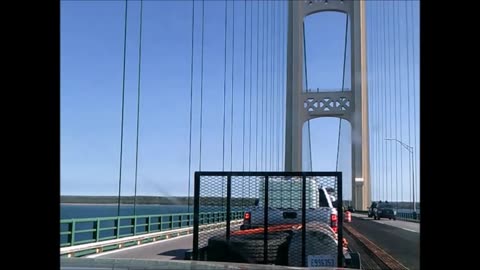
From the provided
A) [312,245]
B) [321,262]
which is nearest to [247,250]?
[312,245]

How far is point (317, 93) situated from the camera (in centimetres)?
4322

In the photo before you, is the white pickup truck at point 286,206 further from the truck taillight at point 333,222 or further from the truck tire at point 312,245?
the truck tire at point 312,245

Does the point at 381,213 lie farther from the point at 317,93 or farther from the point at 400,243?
the point at 400,243

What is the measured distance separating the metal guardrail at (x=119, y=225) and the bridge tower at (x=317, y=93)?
1525 centimetres

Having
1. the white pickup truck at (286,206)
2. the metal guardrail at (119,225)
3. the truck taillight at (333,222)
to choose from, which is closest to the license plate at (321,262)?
the white pickup truck at (286,206)

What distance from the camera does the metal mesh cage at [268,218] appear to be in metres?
6.86

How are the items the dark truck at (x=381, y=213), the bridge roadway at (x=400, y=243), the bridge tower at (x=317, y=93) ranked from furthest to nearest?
the dark truck at (x=381, y=213)
the bridge tower at (x=317, y=93)
the bridge roadway at (x=400, y=243)

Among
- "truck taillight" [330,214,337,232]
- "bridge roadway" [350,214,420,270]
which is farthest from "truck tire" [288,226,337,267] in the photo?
"bridge roadway" [350,214,420,270]

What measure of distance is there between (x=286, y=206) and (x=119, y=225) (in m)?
10.8

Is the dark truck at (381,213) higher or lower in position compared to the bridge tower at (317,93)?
lower

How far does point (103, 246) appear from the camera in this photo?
15.3 meters
